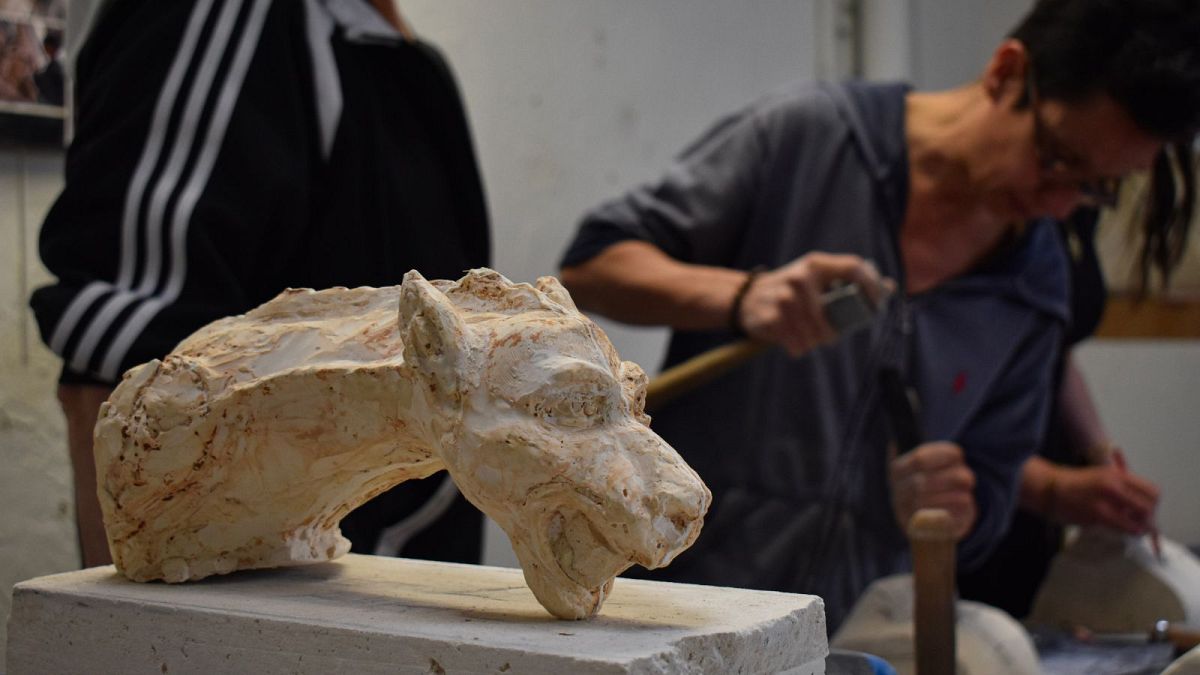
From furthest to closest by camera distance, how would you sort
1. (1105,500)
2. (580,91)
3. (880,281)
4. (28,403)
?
1. (580,91)
2. (1105,500)
3. (880,281)
4. (28,403)

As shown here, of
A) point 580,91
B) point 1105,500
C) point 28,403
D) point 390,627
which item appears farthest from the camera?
point 580,91

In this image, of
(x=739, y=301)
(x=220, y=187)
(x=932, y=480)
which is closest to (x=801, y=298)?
(x=739, y=301)

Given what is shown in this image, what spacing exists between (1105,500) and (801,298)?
0.98 meters

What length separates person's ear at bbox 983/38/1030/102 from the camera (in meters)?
1.76

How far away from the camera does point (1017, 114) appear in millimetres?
1756

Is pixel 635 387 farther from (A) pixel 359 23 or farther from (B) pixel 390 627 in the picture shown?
(A) pixel 359 23

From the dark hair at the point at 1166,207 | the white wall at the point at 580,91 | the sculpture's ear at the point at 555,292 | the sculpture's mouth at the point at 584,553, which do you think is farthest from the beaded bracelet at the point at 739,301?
the sculpture's mouth at the point at 584,553

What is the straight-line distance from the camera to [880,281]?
1702 millimetres

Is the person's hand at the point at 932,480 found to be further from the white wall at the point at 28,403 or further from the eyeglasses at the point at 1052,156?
the white wall at the point at 28,403

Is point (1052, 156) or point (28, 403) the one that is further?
point (1052, 156)

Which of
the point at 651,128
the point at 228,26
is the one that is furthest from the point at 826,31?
the point at 228,26

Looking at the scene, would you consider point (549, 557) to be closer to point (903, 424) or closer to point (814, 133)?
point (903, 424)

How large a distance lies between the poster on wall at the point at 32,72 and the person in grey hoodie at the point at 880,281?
0.77m

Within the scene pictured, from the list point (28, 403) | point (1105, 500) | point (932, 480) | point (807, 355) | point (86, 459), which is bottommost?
point (1105, 500)
